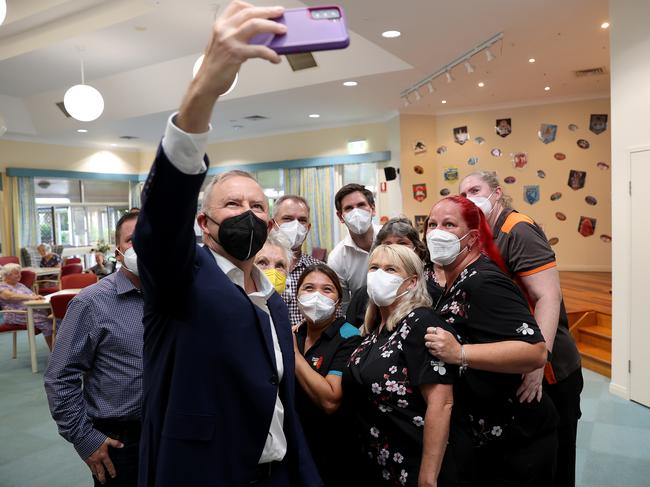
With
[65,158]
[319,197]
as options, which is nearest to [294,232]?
[319,197]

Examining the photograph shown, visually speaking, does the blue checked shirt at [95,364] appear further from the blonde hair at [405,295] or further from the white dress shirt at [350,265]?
the white dress shirt at [350,265]

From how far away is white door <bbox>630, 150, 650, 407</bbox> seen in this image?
412 cm

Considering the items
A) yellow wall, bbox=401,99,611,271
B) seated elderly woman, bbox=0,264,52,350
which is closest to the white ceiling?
yellow wall, bbox=401,99,611,271

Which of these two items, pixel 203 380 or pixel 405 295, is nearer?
pixel 203 380

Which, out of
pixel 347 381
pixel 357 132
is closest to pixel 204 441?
pixel 347 381

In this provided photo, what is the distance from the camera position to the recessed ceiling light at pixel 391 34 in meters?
5.45

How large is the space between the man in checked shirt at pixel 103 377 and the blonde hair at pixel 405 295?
36.4 inches

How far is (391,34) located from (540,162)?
16.9ft

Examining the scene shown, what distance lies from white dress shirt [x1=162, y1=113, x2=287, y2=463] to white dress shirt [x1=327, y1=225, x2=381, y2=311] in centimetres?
153

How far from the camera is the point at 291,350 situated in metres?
1.40

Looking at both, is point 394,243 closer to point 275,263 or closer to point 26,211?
point 275,263

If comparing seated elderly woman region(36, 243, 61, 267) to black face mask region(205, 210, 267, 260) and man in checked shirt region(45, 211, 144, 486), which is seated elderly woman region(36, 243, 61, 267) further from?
black face mask region(205, 210, 267, 260)

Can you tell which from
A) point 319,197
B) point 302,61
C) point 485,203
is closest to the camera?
point 485,203

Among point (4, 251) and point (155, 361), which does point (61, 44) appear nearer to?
point (4, 251)
